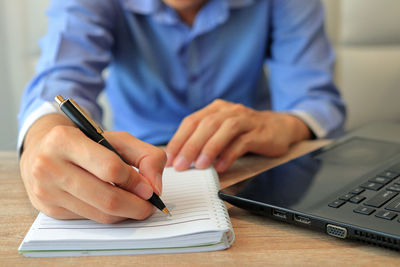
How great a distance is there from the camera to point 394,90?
1.80m

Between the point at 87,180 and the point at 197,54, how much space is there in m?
0.67

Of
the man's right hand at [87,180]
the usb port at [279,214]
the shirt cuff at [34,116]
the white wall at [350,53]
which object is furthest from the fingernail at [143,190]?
the white wall at [350,53]

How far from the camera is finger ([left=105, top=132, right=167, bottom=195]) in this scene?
0.45m

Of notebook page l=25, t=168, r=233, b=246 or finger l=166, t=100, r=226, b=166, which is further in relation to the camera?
finger l=166, t=100, r=226, b=166

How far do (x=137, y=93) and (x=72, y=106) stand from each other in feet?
2.08

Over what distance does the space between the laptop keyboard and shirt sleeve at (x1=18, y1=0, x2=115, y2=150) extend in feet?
1.51

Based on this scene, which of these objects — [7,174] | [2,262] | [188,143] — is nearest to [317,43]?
[188,143]

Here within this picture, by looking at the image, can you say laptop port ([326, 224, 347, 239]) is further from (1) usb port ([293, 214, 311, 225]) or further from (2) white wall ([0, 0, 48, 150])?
(2) white wall ([0, 0, 48, 150])

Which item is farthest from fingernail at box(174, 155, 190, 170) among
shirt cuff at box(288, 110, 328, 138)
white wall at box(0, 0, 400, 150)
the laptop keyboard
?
white wall at box(0, 0, 400, 150)

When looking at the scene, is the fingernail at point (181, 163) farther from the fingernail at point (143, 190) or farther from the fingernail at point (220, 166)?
the fingernail at point (143, 190)

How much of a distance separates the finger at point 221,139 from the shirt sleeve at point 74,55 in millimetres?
248

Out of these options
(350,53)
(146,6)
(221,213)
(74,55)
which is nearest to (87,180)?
(221,213)

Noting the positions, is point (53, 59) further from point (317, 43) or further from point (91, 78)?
point (317, 43)

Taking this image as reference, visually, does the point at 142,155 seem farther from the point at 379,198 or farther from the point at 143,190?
the point at 379,198
